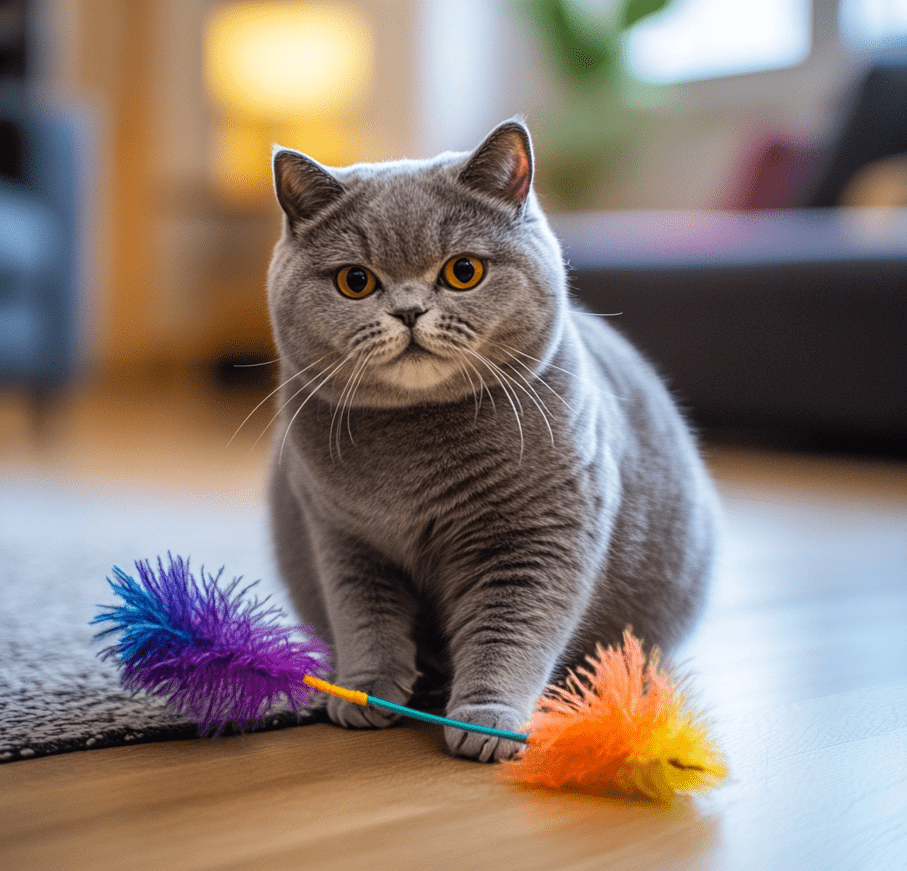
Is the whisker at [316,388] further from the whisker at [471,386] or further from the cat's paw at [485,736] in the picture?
the cat's paw at [485,736]

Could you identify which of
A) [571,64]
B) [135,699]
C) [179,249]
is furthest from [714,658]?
[179,249]

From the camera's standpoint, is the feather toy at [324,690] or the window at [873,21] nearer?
the feather toy at [324,690]

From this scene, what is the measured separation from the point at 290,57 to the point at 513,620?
15.1 ft

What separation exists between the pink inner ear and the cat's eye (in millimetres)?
92

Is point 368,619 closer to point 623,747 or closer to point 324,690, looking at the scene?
point 324,690

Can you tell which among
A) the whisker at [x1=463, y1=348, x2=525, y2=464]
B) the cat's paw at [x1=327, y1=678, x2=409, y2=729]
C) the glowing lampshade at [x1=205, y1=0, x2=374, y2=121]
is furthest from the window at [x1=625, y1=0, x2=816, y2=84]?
the cat's paw at [x1=327, y1=678, x2=409, y2=729]

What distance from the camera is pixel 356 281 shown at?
938 millimetres

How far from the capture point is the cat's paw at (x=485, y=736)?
0.85 m

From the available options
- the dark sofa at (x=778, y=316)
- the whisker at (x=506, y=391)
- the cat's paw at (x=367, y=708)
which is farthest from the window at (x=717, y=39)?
the cat's paw at (x=367, y=708)

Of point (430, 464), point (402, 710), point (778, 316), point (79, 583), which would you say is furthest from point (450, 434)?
point (778, 316)

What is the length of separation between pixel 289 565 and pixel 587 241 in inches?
101

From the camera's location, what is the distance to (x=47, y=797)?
2.55ft

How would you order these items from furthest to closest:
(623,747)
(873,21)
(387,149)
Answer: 1. (387,149)
2. (873,21)
3. (623,747)

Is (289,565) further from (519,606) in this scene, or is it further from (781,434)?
(781,434)
